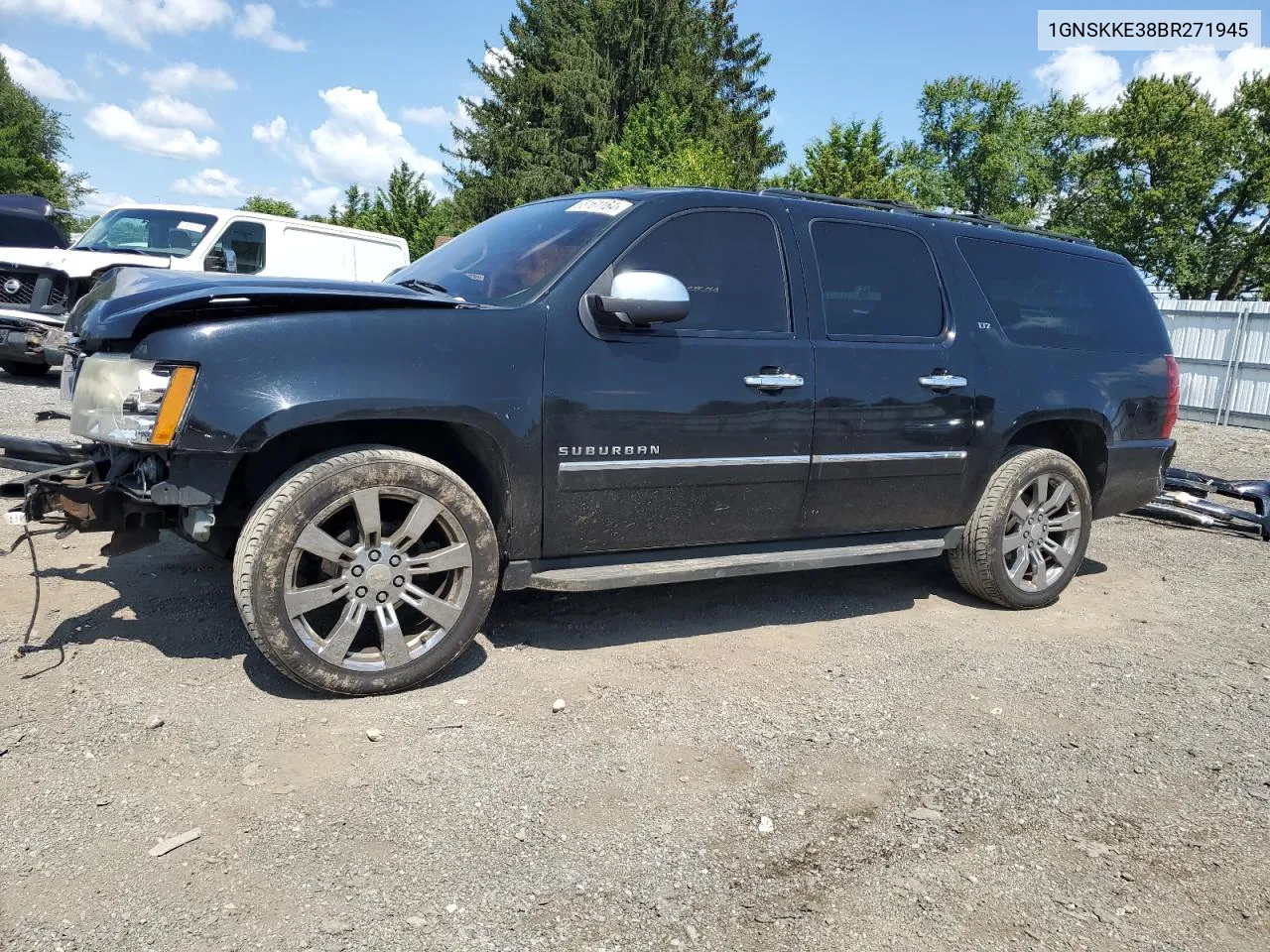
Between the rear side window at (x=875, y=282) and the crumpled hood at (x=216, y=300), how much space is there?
68.3 inches

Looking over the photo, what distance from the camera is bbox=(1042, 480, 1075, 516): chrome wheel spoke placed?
5055 millimetres

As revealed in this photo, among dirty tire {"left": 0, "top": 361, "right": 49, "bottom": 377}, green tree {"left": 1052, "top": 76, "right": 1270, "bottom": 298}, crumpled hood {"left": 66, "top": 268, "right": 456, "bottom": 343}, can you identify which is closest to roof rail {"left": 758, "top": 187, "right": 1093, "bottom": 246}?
crumpled hood {"left": 66, "top": 268, "right": 456, "bottom": 343}

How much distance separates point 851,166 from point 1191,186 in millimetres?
24469

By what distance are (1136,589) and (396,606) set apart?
4.40 meters

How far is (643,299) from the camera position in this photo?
3.56 m

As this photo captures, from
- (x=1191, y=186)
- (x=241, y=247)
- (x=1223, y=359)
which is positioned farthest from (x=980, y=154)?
(x=241, y=247)

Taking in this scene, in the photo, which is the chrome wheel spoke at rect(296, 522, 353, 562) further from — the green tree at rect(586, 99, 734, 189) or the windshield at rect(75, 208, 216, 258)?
the green tree at rect(586, 99, 734, 189)

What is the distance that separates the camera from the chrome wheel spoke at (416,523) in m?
3.40

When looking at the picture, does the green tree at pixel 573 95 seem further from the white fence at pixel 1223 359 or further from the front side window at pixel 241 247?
the front side window at pixel 241 247

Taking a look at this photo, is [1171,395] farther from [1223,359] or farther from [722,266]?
[1223,359]

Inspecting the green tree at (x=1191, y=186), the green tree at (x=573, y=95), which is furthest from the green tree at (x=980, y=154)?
the green tree at (x=573, y=95)

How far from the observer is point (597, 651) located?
406 centimetres

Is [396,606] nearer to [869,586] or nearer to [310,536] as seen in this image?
[310,536]

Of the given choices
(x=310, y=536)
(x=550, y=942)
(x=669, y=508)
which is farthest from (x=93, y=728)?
(x=669, y=508)
